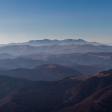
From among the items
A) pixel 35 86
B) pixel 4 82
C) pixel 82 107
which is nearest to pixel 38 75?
pixel 4 82

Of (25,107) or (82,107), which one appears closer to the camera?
(82,107)

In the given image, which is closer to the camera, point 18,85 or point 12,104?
point 12,104

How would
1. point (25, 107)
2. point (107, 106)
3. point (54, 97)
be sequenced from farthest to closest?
1. point (54, 97)
2. point (25, 107)
3. point (107, 106)

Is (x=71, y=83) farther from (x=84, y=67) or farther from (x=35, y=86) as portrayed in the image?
(x=84, y=67)

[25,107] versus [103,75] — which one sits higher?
[103,75]

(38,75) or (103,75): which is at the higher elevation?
(103,75)

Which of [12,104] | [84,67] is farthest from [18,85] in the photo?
[84,67]

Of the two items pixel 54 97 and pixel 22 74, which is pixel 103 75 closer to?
pixel 54 97

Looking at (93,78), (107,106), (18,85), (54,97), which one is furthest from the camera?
(18,85)

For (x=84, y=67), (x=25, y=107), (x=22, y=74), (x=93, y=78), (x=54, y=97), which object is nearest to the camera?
(x=25, y=107)
